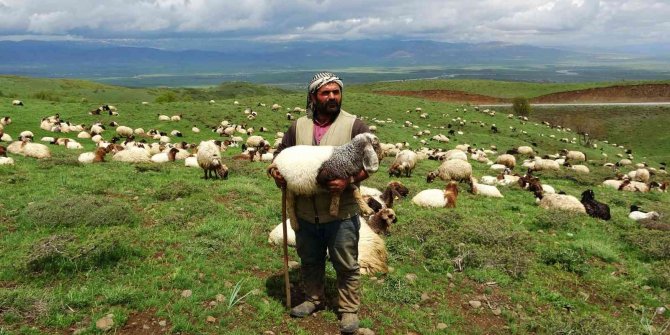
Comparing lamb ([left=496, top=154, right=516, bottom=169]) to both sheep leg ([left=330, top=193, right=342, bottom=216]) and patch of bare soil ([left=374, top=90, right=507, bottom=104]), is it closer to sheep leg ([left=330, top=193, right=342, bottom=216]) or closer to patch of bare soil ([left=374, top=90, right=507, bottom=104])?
sheep leg ([left=330, top=193, right=342, bottom=216])

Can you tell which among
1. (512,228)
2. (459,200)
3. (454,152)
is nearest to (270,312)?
(512,228)

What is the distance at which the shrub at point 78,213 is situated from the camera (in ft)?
30.9

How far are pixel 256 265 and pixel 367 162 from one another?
3.93m

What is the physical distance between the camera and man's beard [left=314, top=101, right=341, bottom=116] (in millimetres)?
5832

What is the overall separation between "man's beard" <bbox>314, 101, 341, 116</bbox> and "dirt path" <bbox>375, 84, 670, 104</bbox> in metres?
80.6

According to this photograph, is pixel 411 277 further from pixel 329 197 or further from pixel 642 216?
pixel 642 216

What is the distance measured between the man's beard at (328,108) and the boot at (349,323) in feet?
9.93

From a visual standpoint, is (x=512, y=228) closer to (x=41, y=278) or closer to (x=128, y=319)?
(x=128, y=319)

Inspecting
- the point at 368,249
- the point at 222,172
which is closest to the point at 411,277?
the point at 368,249

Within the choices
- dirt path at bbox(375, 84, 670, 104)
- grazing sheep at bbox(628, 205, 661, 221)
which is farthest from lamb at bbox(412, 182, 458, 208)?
dirt path at bbox(375, 84, 670, 104)

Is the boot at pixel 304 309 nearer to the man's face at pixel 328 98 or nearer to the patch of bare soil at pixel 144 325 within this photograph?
the patch of bare soil at pixel 144 325

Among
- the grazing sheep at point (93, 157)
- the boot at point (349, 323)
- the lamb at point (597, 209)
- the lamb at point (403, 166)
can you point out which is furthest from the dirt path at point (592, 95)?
the boot at point (349, 323)

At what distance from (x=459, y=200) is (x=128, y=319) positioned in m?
12.1

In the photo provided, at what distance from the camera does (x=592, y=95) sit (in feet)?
266
